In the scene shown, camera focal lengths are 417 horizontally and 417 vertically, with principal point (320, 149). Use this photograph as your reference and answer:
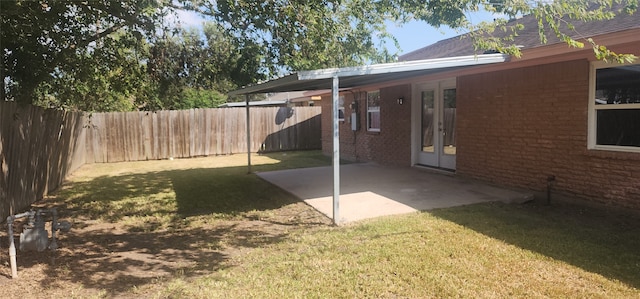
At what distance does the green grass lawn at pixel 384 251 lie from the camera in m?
3.78

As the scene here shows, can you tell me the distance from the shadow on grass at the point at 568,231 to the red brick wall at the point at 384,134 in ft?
15.6

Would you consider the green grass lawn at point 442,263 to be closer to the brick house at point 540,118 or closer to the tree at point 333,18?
the brick house at point 540,118

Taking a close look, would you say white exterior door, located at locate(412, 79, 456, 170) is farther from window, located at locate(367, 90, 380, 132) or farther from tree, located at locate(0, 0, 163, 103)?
tree, located at locate(0, 0, 163, 103)

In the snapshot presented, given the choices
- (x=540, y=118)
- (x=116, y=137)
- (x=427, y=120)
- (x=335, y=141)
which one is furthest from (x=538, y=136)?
(x=116, y=137)

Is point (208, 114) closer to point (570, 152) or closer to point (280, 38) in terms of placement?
point (280, 38)

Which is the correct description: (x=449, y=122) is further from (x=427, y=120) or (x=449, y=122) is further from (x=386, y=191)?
(x=386, y=191)

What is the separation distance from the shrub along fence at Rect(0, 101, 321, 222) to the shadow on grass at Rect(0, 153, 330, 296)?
816 millimetres

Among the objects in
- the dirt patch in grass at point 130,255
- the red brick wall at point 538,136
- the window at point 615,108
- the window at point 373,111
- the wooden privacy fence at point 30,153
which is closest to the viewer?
the dirt patch in grass at point 130,255

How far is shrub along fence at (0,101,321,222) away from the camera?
23.2 ft

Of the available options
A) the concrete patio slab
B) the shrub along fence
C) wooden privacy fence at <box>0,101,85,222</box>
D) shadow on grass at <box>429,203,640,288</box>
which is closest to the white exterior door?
the concrete patio slab

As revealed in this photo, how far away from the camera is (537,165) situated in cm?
732

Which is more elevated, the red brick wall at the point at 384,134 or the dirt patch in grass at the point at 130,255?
the red brick wall at the point at 384,134

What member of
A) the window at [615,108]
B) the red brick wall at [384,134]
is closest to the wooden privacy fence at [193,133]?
the red brick wall at [384,134]

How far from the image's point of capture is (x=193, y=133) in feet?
56.0
